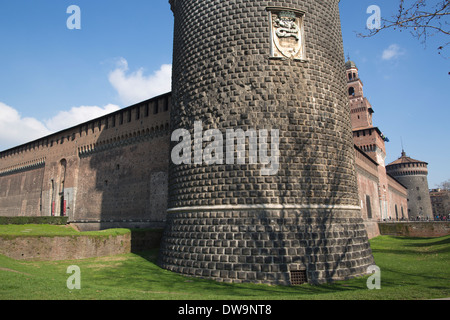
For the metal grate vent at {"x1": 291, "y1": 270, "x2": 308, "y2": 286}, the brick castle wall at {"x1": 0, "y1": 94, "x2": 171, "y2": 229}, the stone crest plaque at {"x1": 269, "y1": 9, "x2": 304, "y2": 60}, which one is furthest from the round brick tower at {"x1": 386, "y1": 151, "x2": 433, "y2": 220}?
the metal grate vent at {"x1": 291, "y1": 270, "x2": 308, "y2": 286}

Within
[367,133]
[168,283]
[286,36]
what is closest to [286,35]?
[286,36]

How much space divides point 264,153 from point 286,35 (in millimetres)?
4307

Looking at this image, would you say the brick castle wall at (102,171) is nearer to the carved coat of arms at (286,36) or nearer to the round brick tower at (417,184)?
the carved coat of arms at (286,36)

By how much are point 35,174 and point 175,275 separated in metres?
29.2

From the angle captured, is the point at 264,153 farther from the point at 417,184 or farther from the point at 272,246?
the point at 417,184

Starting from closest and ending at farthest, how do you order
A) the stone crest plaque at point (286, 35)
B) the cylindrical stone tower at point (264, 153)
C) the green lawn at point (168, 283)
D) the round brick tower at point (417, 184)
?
the green lawn at point (168, 283) < the cylindrical stone tower at point (264, 153) < the stone crest plaque at point (286, 35) < the round brick tower at point (417, 184)

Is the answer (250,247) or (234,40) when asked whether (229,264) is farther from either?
(234,40)

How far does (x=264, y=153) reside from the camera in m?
9.48

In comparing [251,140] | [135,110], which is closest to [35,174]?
[135,110]

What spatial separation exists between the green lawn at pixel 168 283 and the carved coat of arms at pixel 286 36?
24.5ft

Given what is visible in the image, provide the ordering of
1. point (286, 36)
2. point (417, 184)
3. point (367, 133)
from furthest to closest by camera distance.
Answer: point (417, 184) < point (367, 133) < point (286, 36)

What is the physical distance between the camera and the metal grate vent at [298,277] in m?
8.43

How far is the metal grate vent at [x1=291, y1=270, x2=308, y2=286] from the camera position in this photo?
8427mm

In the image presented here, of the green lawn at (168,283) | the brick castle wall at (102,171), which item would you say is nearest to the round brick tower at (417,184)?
the green lawn at (168,283)
